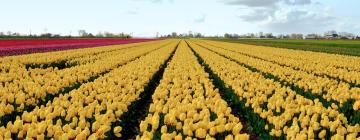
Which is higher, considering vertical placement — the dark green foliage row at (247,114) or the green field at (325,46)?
the dark green foliage row at (247,114)

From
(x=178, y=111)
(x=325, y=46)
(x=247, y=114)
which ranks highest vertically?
(x=178, y=111)

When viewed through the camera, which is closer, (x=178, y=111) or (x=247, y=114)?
(x=178, y=111)

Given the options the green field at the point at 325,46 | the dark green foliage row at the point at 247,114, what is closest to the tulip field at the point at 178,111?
the dark green foliage row at the point at 247,114

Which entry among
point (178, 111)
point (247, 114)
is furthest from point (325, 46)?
point (178, 111)

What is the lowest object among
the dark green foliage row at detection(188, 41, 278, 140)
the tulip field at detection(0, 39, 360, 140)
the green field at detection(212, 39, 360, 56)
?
the green field at detection(212, 39, 360, 56)

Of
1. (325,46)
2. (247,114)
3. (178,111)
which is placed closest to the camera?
(178,111)

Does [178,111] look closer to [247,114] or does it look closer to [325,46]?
[247,114]

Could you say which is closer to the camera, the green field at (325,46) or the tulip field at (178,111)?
the tulip field at (178,111)

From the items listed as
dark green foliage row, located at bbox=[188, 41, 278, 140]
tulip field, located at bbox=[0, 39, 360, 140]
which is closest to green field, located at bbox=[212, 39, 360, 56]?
dark green foliage row, located at bbox=[188, 41, 278, 140]

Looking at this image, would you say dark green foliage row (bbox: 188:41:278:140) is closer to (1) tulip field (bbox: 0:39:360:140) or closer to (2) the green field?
(1) tulip field (bbox: 0:39:360:140)

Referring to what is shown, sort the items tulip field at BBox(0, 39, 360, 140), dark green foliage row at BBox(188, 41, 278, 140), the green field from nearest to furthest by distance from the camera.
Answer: tulip field at BBox(0, 39, 360, 140) < dark green foliage row at BBox(188, 41, 278, 140) < the green field

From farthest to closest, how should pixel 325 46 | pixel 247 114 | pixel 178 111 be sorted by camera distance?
1. pixel 325 46
2. pixel 247 114
3. pixel 178 111

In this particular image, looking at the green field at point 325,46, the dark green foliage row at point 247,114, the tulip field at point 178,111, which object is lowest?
the green field at point 325,46

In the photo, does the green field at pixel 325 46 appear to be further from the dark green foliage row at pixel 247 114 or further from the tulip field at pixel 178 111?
the tulip field at pixel 178 111
